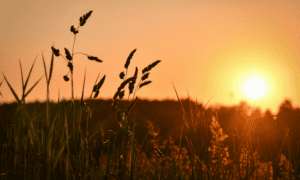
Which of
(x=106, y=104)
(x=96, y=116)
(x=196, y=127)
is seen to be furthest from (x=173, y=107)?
(x=196, y=127)

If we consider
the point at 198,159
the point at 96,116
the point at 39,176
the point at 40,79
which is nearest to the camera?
the point at 39,176

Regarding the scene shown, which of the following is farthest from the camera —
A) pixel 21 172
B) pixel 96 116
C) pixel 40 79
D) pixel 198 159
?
pixel 96 116

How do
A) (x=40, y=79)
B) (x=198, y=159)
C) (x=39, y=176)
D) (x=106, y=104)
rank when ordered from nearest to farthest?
(x=39, y=176) → (x=198, y=159) → (x=40, y=79) → (x=106, y=104)

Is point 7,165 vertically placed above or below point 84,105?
below

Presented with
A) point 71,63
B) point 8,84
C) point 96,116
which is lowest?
point 96,116

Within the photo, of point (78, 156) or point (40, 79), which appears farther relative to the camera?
point (40, 79)

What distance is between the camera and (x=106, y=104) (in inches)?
394

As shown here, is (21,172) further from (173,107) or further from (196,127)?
(173,107)

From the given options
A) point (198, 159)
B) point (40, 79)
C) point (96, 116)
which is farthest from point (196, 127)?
point (96, 116)

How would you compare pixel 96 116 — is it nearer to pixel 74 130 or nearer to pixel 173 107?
pixel 173 107

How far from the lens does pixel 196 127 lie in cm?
176

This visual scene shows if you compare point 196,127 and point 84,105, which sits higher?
point 84,105

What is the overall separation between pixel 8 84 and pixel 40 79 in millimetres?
181

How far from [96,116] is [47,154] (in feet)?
22.9
